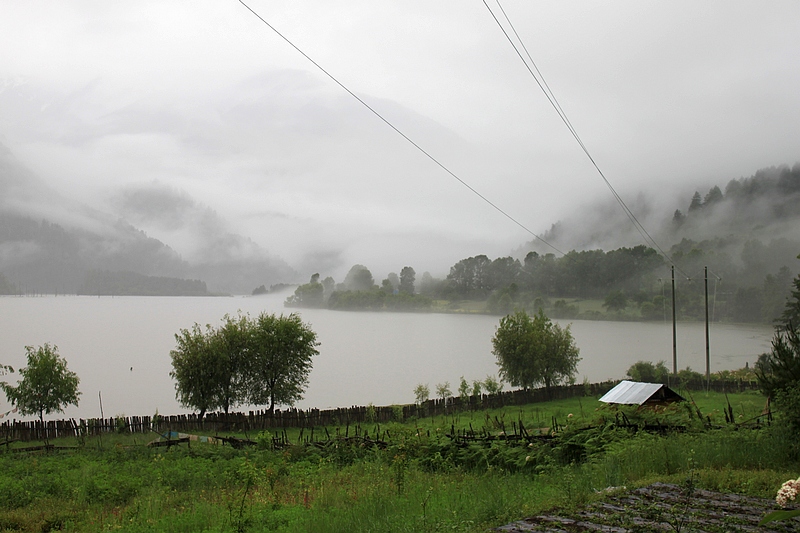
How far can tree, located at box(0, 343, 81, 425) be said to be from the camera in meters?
33.5

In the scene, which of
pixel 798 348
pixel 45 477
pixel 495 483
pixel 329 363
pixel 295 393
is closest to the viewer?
pixel 495 483

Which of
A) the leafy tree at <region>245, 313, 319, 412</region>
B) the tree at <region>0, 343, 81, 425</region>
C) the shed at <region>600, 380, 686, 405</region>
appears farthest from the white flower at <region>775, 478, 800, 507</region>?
the tree at <region>0, 343, 81, 425</region>

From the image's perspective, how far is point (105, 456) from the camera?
63.8ft

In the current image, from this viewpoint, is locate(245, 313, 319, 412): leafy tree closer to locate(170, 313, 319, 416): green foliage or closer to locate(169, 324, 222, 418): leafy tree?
locate(170, 313, 319, 416): green foliage

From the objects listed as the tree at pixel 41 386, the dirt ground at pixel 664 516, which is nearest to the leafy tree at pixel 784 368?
the dirt ground at pixel 664 516

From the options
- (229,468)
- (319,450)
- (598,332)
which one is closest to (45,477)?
(229,468)

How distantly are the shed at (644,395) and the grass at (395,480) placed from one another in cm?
1177

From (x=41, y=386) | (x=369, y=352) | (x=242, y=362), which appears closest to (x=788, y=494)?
(x=242, y=362)

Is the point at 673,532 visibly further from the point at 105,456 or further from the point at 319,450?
the point at 105,456

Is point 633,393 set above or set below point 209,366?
below

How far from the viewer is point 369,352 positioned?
352 ft

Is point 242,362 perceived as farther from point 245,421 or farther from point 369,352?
point 369,352

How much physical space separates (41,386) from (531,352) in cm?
3551

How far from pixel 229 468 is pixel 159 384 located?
224 feet
